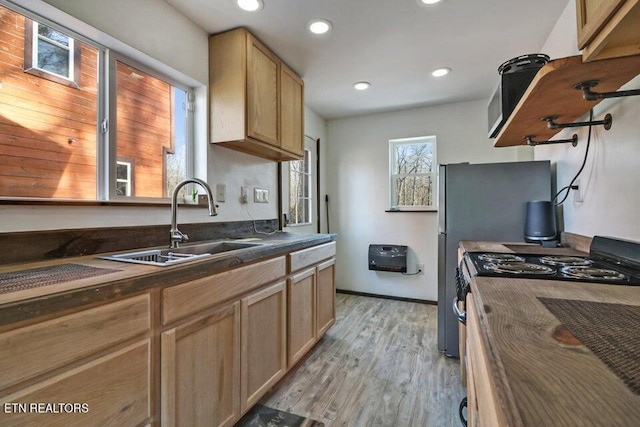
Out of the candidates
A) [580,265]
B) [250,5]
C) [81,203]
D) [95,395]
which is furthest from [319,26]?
[95,395]

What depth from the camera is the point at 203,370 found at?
1.22 m

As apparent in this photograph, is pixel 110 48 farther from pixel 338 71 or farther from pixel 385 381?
pixel 385 381

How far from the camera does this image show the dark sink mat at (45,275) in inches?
32.2

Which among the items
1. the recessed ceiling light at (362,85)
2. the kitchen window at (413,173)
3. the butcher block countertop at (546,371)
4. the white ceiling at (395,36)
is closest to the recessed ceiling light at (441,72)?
the white ceiling at (395,36)

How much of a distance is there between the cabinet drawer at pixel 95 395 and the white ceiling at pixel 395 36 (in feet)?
6.03

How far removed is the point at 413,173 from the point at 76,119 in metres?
3.18

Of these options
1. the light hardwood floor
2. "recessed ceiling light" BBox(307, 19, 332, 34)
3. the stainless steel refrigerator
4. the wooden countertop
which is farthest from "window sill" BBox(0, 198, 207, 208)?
the stainless steel refrigerator

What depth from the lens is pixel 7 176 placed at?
3.88 feet

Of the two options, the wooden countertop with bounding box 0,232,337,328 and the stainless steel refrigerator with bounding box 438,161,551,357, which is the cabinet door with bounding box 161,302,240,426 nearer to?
the wooden countertop with bounding box 0,232,337,328

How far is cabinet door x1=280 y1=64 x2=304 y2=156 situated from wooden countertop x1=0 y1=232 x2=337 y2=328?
1.18m

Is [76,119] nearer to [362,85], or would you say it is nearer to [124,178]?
[124,178]

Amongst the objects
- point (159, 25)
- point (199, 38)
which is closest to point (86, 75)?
point (159, 25)

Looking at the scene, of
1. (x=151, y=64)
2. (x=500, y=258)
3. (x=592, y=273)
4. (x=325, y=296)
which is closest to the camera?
(x=592, y=273)

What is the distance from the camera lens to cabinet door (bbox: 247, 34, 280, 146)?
194 cm
